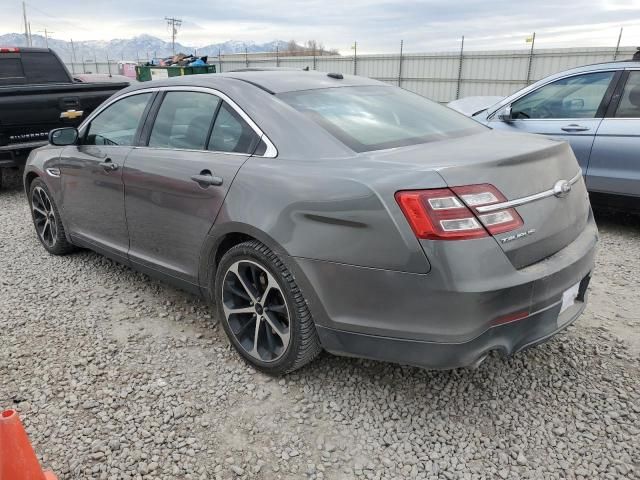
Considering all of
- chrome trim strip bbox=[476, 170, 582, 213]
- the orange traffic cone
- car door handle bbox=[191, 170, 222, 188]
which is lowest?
the orange traffic cone

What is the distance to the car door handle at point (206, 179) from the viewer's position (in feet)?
9.00

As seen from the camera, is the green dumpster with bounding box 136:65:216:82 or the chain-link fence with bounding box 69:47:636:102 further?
the green dumpster with bounding box 136:65:216:82

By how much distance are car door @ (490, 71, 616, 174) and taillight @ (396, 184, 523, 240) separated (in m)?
3.43

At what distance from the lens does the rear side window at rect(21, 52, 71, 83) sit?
26.9 feet

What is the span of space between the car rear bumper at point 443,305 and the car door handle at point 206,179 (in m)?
0.70

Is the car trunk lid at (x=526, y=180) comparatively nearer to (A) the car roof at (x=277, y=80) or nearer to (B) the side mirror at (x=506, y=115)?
(A) the car roof at (x=277, y=80)

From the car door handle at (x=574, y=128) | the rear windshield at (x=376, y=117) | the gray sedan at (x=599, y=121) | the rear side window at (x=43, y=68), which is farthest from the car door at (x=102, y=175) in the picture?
the rear side window at (x=43, y=68)

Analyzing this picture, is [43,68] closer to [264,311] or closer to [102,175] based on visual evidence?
[102,175]

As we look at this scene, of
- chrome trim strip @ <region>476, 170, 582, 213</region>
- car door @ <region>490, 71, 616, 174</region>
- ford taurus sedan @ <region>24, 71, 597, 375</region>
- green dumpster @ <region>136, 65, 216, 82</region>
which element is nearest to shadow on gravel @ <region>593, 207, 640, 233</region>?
car door @ <region>490, 71, 616, 174</region>

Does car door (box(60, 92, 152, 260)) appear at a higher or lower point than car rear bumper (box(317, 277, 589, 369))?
higher

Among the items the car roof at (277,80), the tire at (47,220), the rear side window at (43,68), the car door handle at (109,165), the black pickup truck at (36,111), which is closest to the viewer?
the car roof at (277,80)

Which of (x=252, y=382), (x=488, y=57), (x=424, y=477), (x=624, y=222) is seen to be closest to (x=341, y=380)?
(x=252, y=382)

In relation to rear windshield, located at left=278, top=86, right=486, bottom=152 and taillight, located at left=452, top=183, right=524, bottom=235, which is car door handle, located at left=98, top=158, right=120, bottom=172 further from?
taillight, located at left=452, top=183, right=524, bottom=235

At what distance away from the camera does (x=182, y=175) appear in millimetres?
2957
